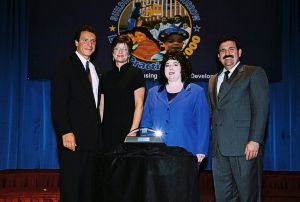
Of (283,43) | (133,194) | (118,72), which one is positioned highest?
(283,43)

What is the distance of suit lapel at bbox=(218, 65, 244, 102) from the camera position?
3.09 meters

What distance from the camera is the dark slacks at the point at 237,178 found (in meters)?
2.98

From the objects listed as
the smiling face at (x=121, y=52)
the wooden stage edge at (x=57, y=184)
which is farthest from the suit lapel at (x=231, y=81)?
the wooden stage edge at (x=57, y=184)

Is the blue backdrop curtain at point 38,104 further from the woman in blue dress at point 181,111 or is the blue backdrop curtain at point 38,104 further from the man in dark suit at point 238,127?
the woman in blue dress at point 181,111

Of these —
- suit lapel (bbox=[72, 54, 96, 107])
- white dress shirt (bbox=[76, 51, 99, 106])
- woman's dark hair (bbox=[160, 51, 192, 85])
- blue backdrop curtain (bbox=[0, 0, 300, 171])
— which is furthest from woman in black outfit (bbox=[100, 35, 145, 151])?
blue backdrop curtain (bbox=[0, 0, 300, 171])

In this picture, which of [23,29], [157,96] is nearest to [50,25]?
[23,29]

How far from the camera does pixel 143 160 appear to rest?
85.7 inches

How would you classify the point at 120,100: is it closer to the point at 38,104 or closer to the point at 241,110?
the point at 241,110

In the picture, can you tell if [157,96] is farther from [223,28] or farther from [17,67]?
[17,67]

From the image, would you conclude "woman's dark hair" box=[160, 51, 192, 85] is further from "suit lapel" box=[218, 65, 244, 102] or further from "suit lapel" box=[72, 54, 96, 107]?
"suit lapel" box=[72, 54, 96, 107]

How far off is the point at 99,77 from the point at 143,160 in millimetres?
1191

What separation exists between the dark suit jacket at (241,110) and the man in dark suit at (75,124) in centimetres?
96

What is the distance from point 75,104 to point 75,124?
0.47 ft

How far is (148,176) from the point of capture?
2.17 metres
